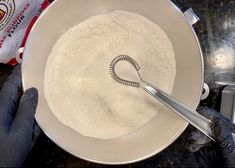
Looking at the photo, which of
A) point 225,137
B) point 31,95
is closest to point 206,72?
point 225,137

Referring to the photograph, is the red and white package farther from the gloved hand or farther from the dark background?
the dark background

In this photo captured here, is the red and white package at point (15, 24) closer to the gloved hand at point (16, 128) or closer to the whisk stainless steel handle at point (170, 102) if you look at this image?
the gloved hand at point (16, 128)

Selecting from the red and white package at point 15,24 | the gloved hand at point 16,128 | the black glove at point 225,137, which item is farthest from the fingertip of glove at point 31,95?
the black glove at point 225,137

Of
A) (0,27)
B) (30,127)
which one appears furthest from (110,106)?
(0,27)

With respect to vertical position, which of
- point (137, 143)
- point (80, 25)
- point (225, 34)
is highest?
point (80, 25)

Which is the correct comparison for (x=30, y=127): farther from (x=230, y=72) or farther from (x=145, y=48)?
(x=230, y=72)

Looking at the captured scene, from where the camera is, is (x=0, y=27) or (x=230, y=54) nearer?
(x=0, y=27)
